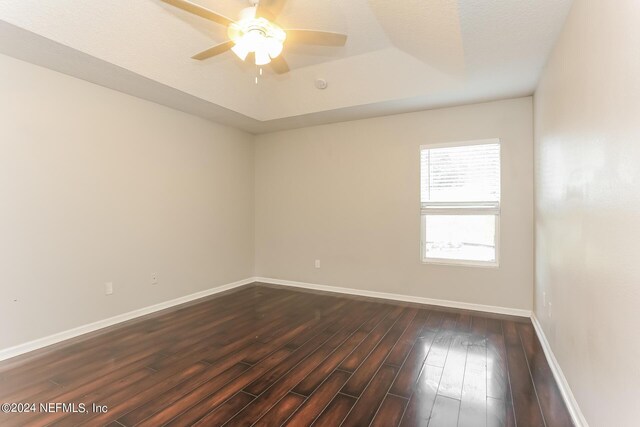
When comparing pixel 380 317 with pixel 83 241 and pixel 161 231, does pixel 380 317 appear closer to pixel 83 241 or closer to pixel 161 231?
pixel 161 231

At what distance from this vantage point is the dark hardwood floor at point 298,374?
198 cm

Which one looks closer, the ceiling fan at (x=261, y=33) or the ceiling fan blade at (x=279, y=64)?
the ceiling fan at (x=261, y=33)

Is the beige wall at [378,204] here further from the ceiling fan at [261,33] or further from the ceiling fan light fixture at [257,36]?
the ceiling fan light fixture at [257,36]

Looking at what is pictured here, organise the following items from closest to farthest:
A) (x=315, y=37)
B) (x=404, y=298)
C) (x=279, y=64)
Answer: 1. (x=315, y=37)
2. (x=279, y=64)
3. (x=404, y=298)

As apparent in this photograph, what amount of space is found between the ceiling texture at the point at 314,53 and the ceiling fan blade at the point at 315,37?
0.54 metres

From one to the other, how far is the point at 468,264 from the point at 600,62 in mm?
2854

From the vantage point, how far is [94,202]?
340cm

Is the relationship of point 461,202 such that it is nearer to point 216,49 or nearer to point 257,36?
point 257,36

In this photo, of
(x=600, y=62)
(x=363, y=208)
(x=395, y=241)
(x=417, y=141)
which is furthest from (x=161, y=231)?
(x=600, y=62)

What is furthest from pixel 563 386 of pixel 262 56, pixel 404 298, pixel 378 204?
pixel 262 56

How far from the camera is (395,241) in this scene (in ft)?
14.6

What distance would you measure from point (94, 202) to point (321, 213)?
292cm

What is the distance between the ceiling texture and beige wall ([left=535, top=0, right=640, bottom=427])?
512mm

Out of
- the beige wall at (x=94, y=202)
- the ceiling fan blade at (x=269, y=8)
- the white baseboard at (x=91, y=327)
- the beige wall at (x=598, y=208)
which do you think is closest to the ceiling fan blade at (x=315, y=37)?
the ceiling fan blade at (x=269, y=8)
